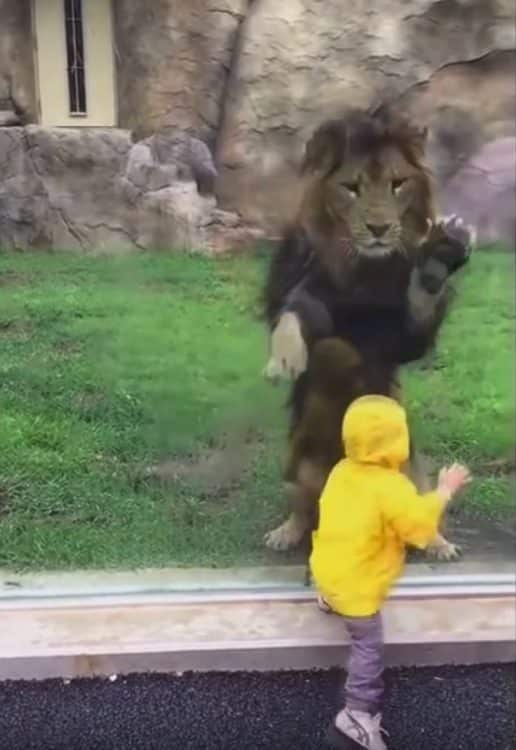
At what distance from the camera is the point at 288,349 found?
2551 mm

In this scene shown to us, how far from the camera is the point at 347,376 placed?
2.57 m

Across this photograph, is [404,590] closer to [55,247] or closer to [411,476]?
[411,476]

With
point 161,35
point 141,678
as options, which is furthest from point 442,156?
point 141,678

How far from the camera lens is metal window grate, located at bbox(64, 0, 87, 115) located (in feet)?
8.41

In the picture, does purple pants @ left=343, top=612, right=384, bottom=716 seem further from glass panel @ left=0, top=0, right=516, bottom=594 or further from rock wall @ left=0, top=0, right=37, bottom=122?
rock wall @ left=0, top=0, right=37, bottom=122

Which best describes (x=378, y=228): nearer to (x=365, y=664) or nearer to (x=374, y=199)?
(x=374, y=199)

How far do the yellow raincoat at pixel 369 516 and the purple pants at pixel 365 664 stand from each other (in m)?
0.04

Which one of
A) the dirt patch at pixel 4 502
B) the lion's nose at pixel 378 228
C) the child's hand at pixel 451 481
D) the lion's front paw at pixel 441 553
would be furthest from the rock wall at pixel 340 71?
the dirt patch at pixel 4 502

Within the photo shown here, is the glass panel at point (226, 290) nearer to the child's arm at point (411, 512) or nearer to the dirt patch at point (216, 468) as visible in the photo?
the dirt patch at point (216, 468)

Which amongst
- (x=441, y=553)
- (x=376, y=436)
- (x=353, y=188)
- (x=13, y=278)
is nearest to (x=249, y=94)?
(x=353, y=188)

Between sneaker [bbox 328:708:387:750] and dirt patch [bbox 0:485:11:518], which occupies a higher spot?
dirt patch [bbox 0:485:11:518]

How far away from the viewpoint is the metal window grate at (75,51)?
8.41 feet

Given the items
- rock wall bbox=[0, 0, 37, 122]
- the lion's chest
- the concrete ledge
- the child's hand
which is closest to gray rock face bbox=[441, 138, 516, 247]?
the lion's chest

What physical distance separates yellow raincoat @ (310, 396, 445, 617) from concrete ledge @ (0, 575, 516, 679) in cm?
31
